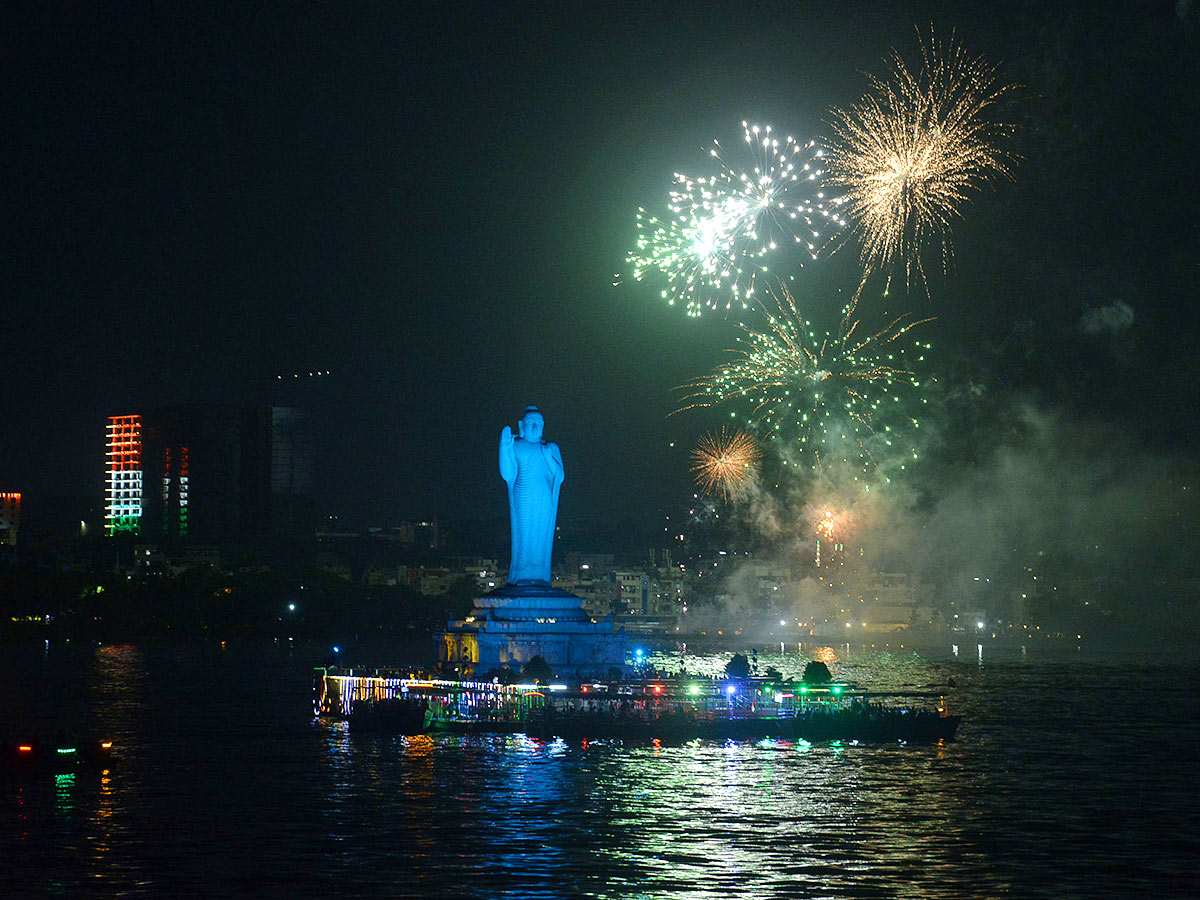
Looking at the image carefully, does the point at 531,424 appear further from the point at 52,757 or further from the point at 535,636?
the point at 52,757

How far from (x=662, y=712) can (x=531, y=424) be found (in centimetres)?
1428

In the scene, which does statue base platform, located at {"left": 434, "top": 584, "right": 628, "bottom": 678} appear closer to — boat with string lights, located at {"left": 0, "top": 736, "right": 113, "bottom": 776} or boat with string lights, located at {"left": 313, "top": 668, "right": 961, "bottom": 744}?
boat with string lights, located at {"left": 313, "top": 668, "right": 961, "bottom": 744}

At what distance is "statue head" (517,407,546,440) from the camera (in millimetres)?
67625

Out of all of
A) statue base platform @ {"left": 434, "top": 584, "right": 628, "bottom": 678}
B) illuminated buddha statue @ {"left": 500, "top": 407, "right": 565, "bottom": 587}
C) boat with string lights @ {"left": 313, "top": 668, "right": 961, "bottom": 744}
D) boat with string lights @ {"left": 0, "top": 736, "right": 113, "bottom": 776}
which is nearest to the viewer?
boat with string lights @ {"left": 0, "top": 736, "right": 113, "bottom": 776}

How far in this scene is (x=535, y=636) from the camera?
213 feet

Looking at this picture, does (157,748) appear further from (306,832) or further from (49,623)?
(49,623)

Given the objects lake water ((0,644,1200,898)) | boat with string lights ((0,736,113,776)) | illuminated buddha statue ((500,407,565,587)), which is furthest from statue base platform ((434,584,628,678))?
boat with string lights ((0,736,113,776))

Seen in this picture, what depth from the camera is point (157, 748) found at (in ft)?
200

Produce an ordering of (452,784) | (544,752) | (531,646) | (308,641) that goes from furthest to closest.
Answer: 1. (308,641)
2. (531,646)
3. (544,752)
4. (452,784)

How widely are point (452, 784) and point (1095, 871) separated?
19.2 metres

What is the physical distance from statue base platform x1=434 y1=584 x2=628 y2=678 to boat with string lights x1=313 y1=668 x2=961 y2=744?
225 centimetres

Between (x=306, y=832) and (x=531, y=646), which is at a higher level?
(x=531, y=646)

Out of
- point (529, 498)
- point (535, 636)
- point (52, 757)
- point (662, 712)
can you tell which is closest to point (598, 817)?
point (662, 712)

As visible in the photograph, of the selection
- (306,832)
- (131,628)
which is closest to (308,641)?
(131,628)
